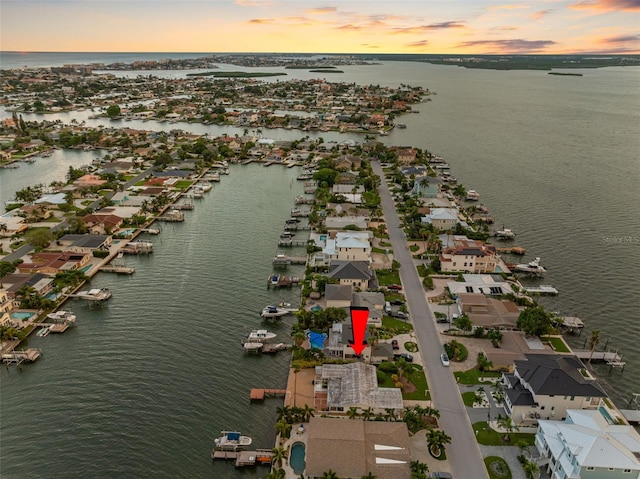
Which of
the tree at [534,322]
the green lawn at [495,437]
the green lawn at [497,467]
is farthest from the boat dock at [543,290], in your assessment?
the green lawn at [497,467]

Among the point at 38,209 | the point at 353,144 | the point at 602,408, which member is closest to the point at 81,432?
the point at 602,408

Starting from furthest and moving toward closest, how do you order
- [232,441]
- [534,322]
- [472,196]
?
[472,196] → [534,322] → [232,441]

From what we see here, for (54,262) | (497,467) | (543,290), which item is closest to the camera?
(497,467)

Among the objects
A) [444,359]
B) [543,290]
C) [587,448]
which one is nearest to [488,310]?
[444,359]

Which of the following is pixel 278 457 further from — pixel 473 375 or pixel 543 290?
pixel 543 290

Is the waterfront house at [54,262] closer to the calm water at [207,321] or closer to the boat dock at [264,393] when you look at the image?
the calm water at [207,321]
